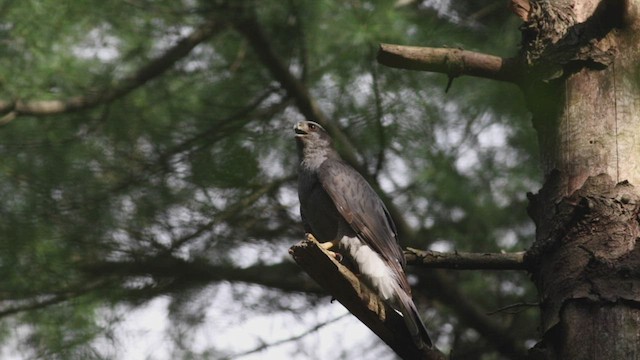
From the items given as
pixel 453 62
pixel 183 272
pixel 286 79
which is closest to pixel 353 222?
pixel 453 62

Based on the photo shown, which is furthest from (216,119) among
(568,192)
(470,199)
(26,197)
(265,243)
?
(568,192)

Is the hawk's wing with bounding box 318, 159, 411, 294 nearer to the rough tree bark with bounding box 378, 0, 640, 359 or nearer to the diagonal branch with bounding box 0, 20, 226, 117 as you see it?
the rough tree bark with bounding box 378, 0, 640, 359

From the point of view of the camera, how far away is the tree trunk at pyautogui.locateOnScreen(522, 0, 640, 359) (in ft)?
10.3

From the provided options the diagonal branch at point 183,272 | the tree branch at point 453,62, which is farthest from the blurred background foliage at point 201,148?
the tree branch at point 453,62

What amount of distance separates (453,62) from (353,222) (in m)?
1.02

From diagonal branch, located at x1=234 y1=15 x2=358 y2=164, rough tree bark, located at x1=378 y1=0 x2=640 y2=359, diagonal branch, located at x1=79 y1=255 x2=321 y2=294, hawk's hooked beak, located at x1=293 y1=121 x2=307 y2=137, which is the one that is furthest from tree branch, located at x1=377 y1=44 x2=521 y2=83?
diagonal branch, located at x1=79 y1=255 x2=321 y2=294

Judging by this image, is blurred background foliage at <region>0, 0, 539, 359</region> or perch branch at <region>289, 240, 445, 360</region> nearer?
perch branch at <region>289, 240, 445, 360</region>

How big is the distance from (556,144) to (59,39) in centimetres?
400

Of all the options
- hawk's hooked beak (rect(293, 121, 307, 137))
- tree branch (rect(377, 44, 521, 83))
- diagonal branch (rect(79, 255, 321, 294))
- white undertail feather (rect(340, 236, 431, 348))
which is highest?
tree branch (rect(377, 44, 521, 83))

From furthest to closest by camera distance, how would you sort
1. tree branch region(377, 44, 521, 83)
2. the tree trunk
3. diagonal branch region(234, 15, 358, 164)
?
diagonal branch region(234, 15, 358, 164) → tree branch region(377, 44, 521, 83) → the tree trunk

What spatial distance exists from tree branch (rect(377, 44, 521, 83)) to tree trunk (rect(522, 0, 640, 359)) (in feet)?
0.34

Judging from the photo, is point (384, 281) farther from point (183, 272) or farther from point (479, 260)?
point (183, 272)

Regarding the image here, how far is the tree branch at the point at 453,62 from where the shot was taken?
3.94m

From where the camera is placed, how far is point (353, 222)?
4555 mm
